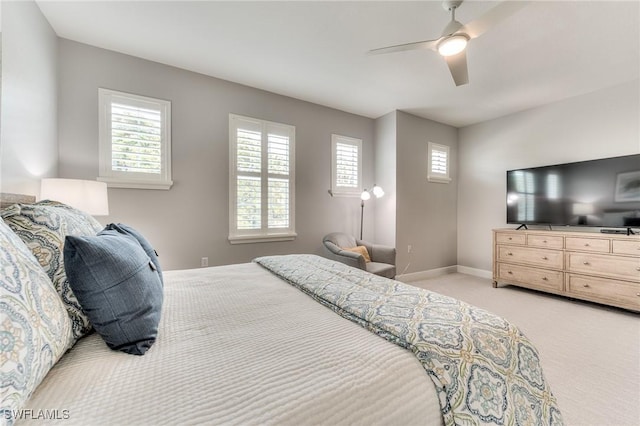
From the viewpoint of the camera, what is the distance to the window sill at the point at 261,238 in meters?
3.14

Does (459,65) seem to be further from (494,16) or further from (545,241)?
(545,241)

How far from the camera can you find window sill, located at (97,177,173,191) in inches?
99.4

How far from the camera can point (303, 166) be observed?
3.66m

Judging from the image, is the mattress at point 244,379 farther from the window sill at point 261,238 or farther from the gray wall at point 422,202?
the gray wall at point 422,202

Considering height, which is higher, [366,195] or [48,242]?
[366,195]

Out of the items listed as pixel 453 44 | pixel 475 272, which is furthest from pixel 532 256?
pixel 453 44

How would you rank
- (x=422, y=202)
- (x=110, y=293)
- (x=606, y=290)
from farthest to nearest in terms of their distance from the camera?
(x=422, y=202) < (x=606, y=290) < (x=110, y=293)

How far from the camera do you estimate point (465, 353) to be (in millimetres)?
780

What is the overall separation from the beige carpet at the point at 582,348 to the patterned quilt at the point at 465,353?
41.2 inches

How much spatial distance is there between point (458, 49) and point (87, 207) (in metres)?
2.99

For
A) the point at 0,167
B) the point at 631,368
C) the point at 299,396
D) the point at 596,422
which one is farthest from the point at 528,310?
the point at 0,167

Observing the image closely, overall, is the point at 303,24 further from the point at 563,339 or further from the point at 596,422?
the point at 563,339

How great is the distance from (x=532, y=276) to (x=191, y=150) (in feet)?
15.2

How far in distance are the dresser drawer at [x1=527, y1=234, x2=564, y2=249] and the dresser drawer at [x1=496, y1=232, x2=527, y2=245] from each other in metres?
0.07
